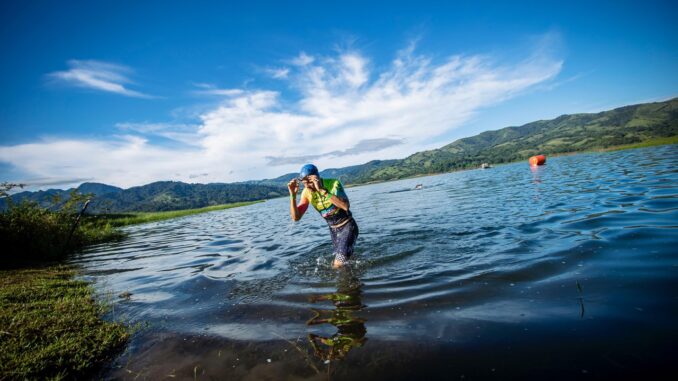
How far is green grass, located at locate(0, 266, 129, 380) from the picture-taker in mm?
4344

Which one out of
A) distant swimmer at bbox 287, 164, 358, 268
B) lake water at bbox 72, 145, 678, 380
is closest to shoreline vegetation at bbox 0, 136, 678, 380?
lake water at bbox 72, 145, 678, 380

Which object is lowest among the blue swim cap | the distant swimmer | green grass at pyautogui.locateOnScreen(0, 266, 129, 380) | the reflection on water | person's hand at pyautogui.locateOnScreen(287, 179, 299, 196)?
the reflection on water

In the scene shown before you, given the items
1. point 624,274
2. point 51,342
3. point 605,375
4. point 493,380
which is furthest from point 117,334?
point 624,274

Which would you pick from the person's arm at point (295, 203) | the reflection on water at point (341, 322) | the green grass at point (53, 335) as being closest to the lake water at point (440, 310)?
the reflection on water at point (341, 322)

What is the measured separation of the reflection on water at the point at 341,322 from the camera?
443 centimetres

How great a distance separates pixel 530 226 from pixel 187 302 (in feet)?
39.5

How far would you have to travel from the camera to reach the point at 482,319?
479 cm

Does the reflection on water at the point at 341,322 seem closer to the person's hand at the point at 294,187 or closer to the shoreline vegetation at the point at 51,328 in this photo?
the person's hand at the point at 294,187

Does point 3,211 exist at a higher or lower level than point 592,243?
higher

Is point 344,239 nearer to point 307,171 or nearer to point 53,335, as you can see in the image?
point 307,171

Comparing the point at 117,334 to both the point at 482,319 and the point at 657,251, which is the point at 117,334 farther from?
the point at 657,251

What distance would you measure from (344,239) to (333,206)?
1090 millimetres

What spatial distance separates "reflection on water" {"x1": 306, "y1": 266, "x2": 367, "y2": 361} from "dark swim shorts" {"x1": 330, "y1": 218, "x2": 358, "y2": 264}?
1.18 metres

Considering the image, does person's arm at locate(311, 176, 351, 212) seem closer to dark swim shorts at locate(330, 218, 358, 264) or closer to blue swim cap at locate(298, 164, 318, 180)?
blue swim cap at locate(298, 164, 318, 180)
